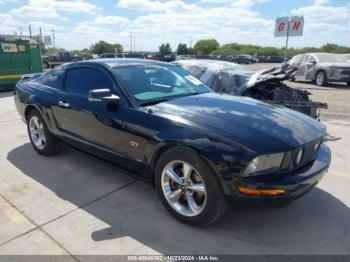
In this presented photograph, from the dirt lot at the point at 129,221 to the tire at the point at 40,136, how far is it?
0.46 m

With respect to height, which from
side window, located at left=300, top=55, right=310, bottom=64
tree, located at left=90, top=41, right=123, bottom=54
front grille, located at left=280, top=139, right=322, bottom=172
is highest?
tree, located at left=90, top=41, right=123, bottom=54

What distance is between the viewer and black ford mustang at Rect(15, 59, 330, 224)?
2.71 meters

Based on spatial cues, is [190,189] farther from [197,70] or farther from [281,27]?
[281,27]

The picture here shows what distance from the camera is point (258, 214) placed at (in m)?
3.34

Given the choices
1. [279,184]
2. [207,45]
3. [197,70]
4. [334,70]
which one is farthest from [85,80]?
[207,45]

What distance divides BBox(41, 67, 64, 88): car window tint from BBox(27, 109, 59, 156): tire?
48 centimetres

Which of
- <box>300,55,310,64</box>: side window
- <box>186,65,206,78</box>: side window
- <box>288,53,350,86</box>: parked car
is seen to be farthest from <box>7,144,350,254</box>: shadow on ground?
<box>300,55,310,64</box>: side window

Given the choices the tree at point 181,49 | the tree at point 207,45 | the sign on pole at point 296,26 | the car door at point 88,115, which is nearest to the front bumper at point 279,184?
the car door at point 88,115

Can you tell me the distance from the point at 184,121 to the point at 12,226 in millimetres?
1918

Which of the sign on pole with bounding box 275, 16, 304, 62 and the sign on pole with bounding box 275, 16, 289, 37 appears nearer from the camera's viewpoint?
the sign on pole with bounding box 275, 16, 304, 62

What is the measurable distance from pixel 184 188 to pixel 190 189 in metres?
0.08

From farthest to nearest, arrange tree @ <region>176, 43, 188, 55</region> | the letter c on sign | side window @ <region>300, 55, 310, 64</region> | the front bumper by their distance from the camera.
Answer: tree @ <region>176, 43, 188, 55</region> < the letter c on sign < side window @ <region>300, 55, 310, 64</region> < the front bumper

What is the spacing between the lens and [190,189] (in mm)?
3041

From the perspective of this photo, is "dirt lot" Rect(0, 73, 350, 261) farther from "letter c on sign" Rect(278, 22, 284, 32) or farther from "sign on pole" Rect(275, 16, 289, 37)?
"letter c on sign" Rect(278, 22, 284, 32)
